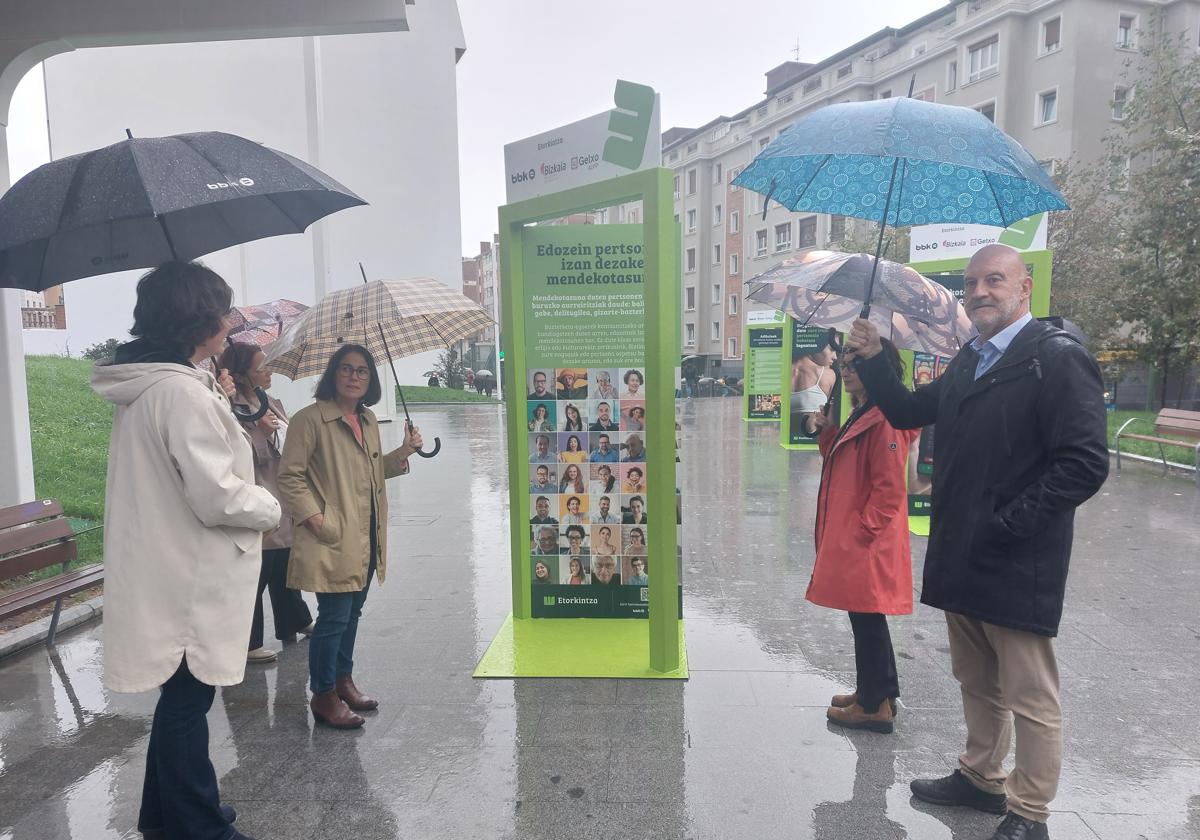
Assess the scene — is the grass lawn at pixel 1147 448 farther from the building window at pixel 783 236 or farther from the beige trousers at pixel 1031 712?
the building window at pixel 783 236

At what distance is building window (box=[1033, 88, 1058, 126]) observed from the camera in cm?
3031

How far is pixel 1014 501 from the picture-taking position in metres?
2.57

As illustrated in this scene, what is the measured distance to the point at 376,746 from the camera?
353 centimetres

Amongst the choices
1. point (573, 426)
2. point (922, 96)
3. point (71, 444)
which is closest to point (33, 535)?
point (573, 426)

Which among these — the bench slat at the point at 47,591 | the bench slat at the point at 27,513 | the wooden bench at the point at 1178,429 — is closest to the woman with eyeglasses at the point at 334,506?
the bench slat at the point at 47,591

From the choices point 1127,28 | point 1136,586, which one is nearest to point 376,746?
point 1136,586

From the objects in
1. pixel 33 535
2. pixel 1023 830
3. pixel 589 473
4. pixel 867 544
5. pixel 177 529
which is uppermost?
pixel 177 529

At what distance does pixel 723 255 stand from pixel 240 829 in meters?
50.9

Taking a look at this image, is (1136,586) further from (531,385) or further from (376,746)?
(376,746)

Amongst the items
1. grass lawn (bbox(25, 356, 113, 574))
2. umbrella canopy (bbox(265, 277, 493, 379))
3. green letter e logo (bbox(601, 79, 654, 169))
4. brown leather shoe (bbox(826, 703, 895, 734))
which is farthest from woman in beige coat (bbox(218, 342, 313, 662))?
brown leather shoe (bbox(826, 703, 895, 734))

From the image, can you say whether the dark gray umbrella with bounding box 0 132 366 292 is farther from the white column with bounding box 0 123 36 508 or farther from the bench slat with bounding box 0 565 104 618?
the white column with bounding box 0 123 36 508

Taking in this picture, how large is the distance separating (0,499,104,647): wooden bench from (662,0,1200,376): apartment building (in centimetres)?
1202

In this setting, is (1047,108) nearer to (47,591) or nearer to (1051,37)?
(1051,37)

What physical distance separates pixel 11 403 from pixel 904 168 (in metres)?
6.73
